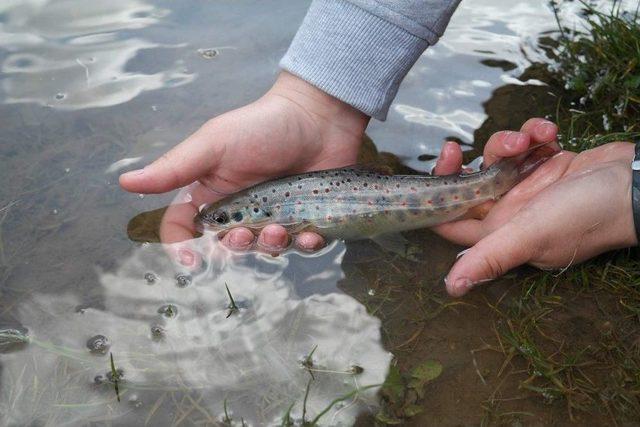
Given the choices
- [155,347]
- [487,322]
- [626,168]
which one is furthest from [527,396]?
[155,347]

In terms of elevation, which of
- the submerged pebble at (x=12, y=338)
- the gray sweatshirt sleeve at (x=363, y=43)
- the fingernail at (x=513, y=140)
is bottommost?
the submerged pebble at (x=12, y=338)

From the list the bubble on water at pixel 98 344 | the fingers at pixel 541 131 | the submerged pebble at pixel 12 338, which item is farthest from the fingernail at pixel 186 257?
the fingers at pixel 541 131

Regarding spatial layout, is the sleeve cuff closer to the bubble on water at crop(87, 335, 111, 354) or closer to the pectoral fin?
the pectoral fin

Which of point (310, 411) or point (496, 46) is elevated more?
point (496, 46)

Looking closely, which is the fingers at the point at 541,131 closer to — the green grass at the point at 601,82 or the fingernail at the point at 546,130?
the fingernail at the point at 546,130

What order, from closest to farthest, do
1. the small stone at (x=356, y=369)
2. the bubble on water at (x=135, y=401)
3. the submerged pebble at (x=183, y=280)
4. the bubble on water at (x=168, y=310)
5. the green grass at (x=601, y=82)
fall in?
the bubble on water at (x=135, y=401) < the small stone at (x=356, y=369) < the bubble on water at (x=168, y=310) < the submerged pebble at (x=183, y=280) < the green grass at (x=601, y=82)

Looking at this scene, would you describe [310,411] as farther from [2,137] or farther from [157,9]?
[157,9]

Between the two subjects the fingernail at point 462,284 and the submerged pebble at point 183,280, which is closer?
the fingernail at point 462,284
